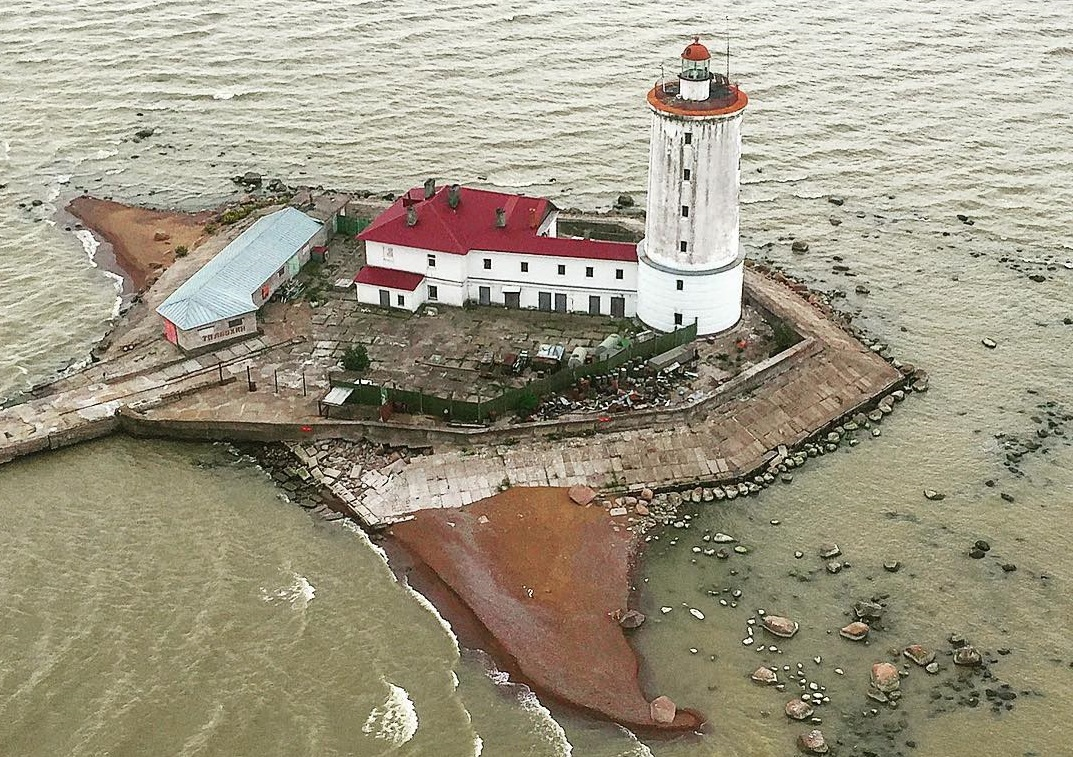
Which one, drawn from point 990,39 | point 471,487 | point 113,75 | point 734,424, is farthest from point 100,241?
point 990,39

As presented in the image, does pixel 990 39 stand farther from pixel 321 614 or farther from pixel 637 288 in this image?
pixel 321 614

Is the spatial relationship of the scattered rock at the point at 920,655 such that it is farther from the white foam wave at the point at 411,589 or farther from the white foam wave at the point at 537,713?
the white foam wave at the point at 411,589

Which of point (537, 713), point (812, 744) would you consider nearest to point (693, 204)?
point (537, 713)

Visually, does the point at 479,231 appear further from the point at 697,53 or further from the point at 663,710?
the point at 663,710

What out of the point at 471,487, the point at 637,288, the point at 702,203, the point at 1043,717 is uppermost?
the point at 702,203

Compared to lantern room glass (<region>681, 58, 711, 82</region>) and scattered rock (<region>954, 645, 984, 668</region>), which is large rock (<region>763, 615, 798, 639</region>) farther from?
lantern room glass (<region>681, 58, 711, 82</region>)

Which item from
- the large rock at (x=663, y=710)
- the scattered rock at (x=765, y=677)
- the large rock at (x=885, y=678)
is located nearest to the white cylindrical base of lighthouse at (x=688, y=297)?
the scattered rock at (x=765, y=677)
